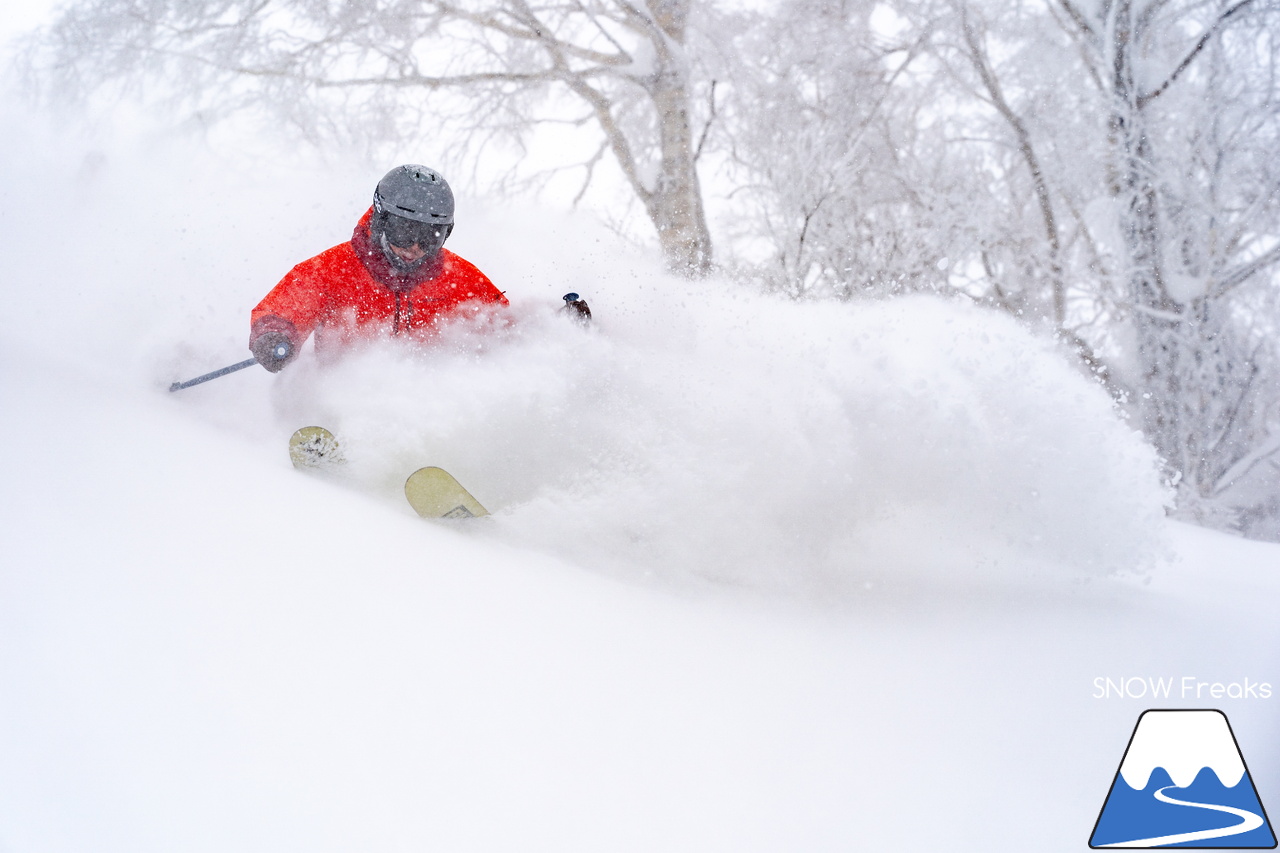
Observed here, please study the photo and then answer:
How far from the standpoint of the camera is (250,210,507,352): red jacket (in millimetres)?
2672

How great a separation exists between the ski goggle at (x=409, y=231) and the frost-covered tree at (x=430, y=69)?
3255 mm

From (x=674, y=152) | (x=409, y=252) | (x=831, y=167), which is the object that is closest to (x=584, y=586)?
(x=409, y=252)

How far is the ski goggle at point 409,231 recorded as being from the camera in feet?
8.59

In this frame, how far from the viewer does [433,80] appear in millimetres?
6520

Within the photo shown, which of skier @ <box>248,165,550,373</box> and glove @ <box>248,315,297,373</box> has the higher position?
skier @ <box>248,165,550,373</box>

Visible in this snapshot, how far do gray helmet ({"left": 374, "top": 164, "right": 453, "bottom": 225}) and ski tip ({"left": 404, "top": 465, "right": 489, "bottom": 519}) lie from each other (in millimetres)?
1109

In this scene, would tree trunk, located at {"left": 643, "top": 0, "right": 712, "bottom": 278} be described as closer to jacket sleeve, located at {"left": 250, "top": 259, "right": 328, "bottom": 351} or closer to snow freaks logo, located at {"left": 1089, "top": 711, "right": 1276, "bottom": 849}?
jacket sleeve, located at {"left": 250, "top": 259, "right": 328, "bottom": 351}

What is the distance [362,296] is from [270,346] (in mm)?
449

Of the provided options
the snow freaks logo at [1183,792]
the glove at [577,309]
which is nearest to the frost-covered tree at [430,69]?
the glove at [577,309]

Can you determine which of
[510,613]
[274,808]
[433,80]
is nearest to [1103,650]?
[510,613]

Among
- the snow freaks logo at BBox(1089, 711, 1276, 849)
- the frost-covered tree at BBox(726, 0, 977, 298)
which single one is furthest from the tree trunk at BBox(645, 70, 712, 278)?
the snow freaks logo at BBox(1089, 711, 1276, 849)

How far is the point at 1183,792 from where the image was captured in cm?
160

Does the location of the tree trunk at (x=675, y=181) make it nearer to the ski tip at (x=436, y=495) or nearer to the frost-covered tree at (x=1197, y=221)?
the frost-covered tree at (x=1197, y=221)

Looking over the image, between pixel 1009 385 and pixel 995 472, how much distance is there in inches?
11.5
